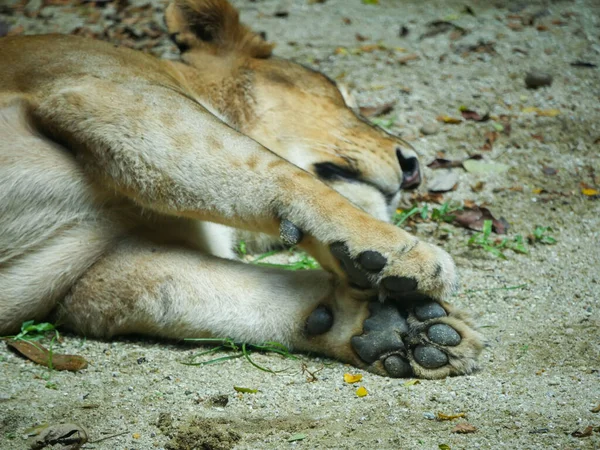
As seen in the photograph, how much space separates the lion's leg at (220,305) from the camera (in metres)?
3.25

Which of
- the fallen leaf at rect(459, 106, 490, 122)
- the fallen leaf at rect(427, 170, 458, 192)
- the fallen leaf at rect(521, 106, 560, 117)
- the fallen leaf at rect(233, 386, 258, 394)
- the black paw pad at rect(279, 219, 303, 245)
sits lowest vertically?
the fallen leaf at rect(427, 170, 458, 192)

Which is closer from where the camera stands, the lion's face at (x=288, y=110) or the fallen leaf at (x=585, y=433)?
the fallen leaf at (x=585, y=433)

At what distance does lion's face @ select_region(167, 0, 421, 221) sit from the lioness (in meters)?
0.53

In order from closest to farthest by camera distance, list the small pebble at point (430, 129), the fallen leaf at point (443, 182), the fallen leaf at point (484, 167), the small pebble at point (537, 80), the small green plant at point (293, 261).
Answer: the small green plant at point (293, 261)
the fallen leaf at point (443, 182)
the fallen leaf at point (484, 167)
the small pebble at point (430, 129)
the small pebble at point (537, 80)

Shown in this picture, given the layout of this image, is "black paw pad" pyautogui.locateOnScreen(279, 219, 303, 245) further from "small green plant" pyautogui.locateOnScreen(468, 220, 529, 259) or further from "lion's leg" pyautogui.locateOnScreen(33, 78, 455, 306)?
"small green plant" pyautogui.locateOnScreen(468, 220, 529, 259)

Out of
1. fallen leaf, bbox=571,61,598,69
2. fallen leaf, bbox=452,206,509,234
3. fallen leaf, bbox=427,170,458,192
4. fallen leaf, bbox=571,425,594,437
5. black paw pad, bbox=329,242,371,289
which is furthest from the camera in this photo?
fallen leaf, bbox=571,61,598,69

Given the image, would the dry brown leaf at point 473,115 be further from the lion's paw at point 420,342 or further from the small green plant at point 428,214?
the lion's paw at point 420,342

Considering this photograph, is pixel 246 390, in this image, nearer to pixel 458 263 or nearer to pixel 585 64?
pixel 458 263

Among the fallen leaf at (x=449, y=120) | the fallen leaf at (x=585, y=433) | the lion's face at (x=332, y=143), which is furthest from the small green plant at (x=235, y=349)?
the fallen leaf at (x=449, y=120)

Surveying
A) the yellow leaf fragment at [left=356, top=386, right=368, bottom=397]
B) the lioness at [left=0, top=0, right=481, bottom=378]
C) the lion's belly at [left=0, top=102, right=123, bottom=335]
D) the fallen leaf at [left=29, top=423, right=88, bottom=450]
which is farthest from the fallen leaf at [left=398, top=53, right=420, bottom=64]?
the fallen leaf at [left=29, top=423, right=88, bottom=450]

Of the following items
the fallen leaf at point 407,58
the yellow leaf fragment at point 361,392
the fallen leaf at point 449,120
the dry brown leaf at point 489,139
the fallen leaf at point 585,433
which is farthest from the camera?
the fallen leaf at point 407,58

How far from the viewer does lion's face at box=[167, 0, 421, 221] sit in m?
4.27

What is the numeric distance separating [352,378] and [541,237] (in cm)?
191

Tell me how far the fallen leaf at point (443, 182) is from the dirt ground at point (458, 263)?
1.8 inches
